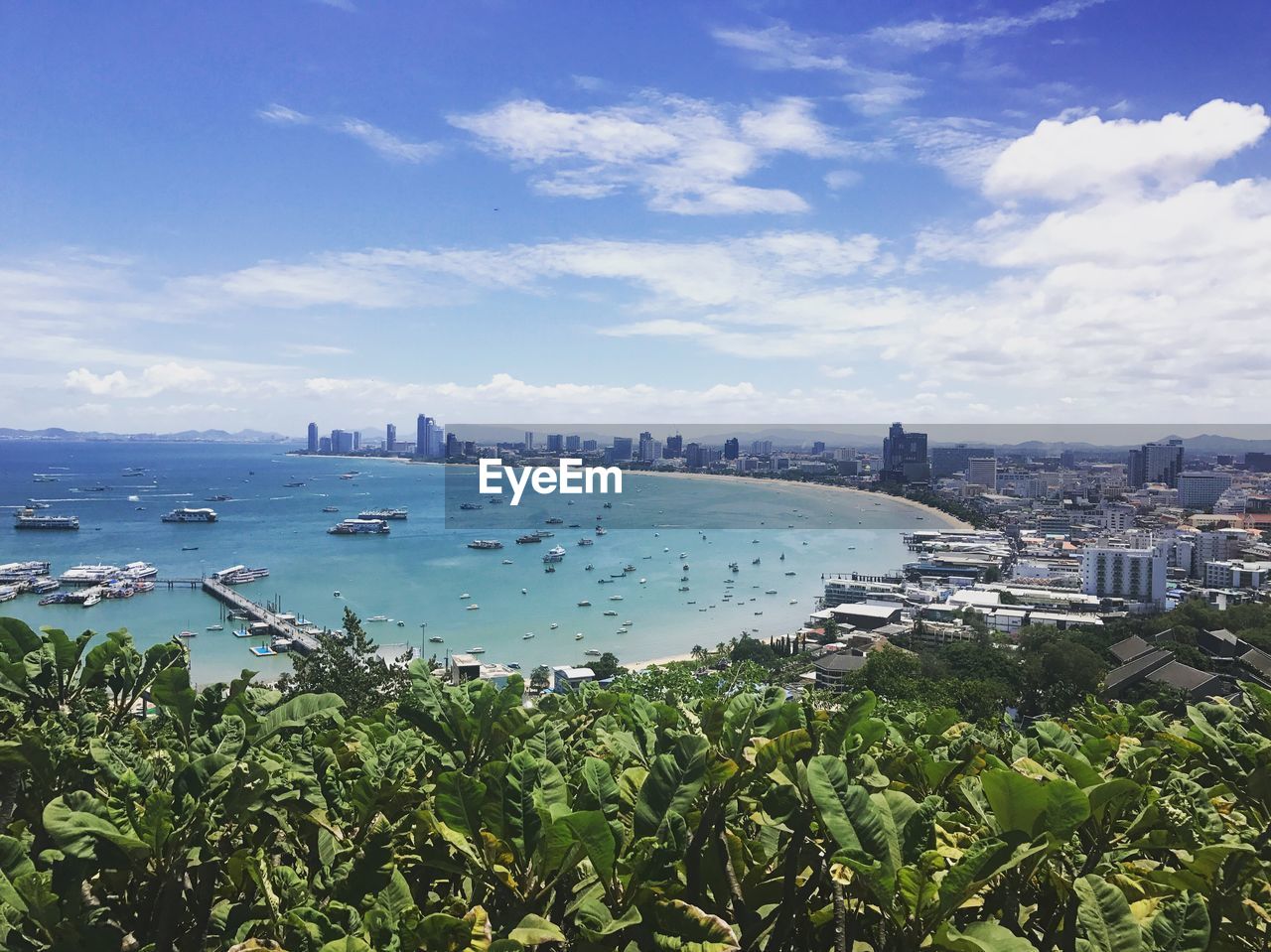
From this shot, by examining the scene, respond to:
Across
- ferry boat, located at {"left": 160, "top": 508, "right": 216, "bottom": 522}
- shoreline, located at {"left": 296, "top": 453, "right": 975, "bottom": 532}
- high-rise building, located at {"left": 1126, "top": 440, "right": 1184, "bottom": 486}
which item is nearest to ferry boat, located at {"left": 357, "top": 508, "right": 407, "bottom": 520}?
ferry boat, located at {"left": 160, "top": 508, "right": 216, "bottom": 522}

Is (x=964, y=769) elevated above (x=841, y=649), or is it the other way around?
(x=964, y=769)

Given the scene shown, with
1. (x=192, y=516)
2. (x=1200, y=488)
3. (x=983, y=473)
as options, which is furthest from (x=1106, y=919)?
(x=983, y=473)

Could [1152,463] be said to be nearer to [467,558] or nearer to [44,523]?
[467,558]

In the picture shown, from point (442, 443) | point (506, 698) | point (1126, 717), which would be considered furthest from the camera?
point (442, 443)

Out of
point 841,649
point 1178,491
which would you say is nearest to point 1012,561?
point 841,649

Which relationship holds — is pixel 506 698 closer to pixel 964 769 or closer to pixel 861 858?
pixel 861 858

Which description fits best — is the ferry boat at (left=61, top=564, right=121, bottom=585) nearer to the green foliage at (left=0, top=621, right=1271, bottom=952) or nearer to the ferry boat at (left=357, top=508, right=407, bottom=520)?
the ferry boat at (left=357, top=508, right=407, bottom=520)

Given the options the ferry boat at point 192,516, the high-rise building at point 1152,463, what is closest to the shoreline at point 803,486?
the high-rise building at point 1152,463
